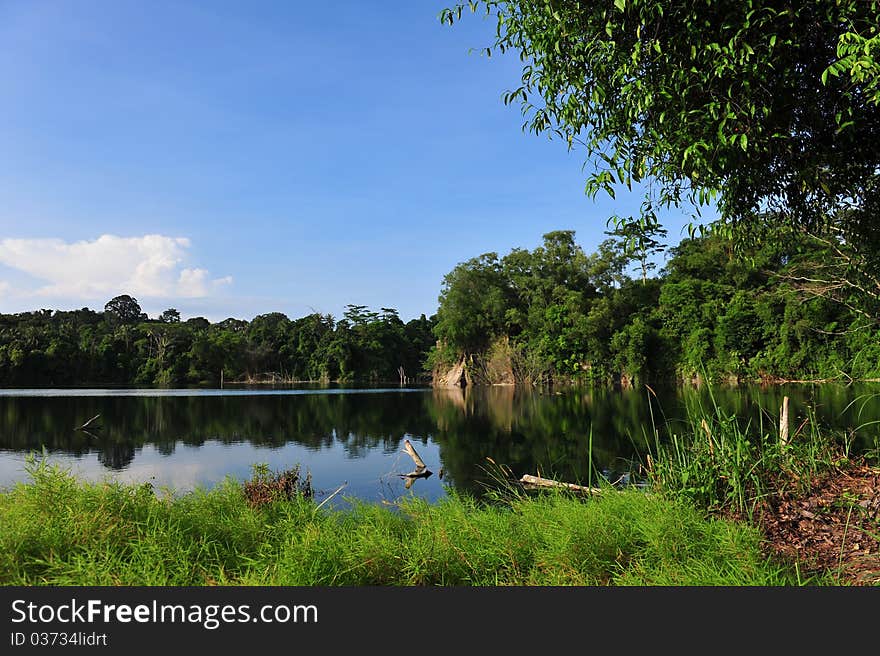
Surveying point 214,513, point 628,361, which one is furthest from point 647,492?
point 628,361

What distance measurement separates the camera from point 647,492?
18.4 ft

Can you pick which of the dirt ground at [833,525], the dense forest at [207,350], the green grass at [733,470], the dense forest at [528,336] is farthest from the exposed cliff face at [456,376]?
the dirt ground at [833,525]

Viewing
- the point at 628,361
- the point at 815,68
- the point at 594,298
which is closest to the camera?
the point at 815,68

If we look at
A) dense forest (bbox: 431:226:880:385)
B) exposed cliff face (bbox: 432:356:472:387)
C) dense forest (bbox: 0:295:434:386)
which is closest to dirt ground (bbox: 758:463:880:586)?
dense forest (bbox: 431:226:880:385)

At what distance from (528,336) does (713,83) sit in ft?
162

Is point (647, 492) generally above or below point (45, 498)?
below

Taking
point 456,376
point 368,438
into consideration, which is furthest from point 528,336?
point 368,438

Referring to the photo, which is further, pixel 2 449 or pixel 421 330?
pixel 421 330

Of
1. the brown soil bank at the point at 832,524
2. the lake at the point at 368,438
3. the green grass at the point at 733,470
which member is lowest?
the lake at the point at 368,438

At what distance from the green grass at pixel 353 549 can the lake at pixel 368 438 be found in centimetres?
283

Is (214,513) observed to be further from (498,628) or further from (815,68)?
(815,68)

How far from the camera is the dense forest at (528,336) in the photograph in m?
39.0

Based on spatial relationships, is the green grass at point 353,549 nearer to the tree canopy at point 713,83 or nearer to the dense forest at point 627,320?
the tree canopy at point 713,83

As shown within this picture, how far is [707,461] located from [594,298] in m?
46.8
